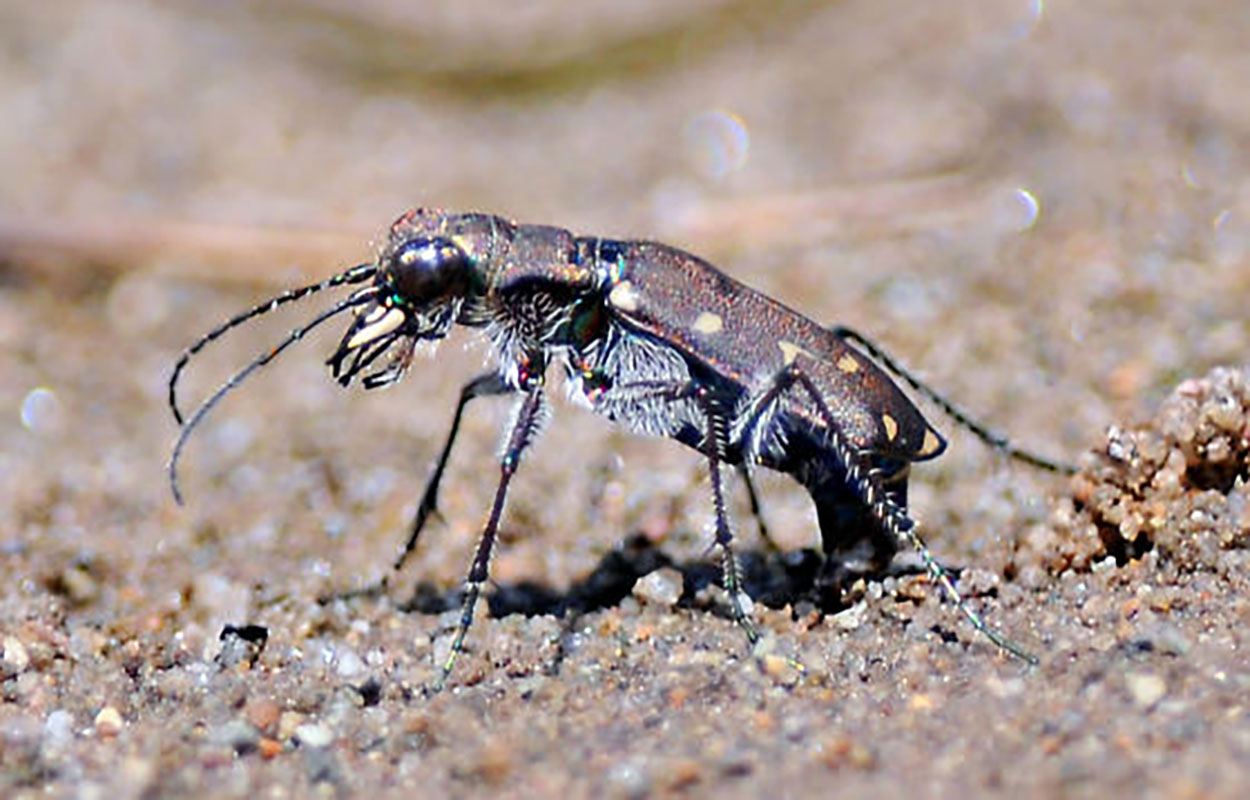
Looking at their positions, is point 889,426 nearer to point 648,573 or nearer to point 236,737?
point 648,573

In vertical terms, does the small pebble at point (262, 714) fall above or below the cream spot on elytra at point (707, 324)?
below

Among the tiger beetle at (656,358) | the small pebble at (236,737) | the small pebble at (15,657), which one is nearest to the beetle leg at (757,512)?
the tiger beetle at (656,358)

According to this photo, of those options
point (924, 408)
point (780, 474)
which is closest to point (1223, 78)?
point (924, 408)

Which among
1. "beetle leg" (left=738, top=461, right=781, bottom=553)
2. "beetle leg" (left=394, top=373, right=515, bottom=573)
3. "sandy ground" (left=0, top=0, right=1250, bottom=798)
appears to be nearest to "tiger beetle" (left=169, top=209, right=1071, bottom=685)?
"beetle leg" (left=394, top=373, right=515, bottom=573)

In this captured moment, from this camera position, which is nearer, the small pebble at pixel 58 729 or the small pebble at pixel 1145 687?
the small pebble at pixel 1145 687

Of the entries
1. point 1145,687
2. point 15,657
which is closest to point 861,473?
point 1145,687

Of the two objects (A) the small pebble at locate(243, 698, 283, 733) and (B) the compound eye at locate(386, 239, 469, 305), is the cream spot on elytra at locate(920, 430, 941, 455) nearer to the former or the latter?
(B) the compound eye at locate(386, 239, 469, 305)

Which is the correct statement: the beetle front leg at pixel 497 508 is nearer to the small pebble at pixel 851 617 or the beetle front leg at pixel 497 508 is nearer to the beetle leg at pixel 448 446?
the beetle leg at pixel 448 446

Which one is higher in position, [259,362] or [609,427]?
[609,427]
